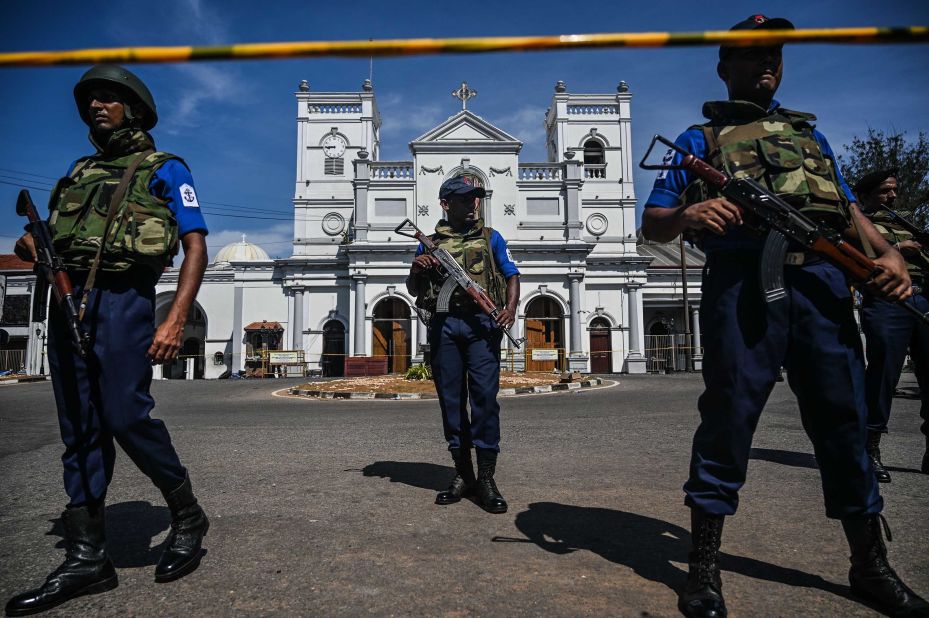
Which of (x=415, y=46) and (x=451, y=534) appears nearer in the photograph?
(x=415, y=46)

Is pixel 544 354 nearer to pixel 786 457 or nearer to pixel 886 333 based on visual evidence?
pixel 786 457

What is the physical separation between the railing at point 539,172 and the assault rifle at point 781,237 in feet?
88.2

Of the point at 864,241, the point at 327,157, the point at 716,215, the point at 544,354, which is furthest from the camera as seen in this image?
the point at 327,157

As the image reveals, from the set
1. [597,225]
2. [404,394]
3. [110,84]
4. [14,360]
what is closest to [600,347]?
[597,225]

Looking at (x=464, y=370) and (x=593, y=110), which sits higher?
(x=593, y=110)

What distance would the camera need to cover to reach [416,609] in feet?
5.83

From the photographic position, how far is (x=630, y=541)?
2410 millimetres

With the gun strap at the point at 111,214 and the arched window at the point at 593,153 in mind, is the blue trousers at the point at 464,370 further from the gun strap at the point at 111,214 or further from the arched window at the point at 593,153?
the arched window at the point at 593,153

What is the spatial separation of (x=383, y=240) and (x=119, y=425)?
25612 millimetres

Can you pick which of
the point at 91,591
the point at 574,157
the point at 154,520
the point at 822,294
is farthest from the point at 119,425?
the point at 574,157

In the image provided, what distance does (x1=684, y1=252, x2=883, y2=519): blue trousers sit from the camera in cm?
189

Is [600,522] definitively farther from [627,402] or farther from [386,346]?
[386,346]

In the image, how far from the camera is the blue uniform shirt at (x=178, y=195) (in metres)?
2.30

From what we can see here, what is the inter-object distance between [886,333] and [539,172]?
25345 millimetres
